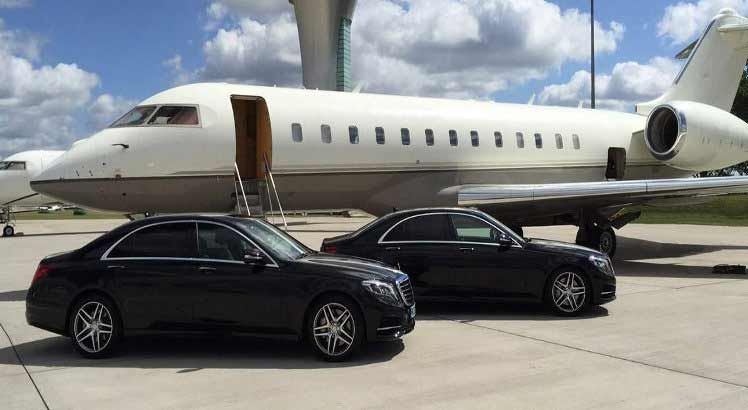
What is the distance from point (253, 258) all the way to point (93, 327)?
6.05 ft

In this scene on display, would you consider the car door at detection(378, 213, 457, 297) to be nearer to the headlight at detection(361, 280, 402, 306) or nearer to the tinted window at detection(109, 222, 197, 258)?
the headlight at detection(361, 280, 402, 306)

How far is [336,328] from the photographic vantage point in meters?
6.79

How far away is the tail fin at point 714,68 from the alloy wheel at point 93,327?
18353mm

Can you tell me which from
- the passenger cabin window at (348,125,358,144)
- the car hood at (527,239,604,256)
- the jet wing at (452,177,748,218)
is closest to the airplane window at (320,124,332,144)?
the passenger cabin window at (348,125,358,144)

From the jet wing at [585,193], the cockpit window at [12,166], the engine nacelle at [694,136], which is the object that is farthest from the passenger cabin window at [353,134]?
the cockpit window at [12,166]

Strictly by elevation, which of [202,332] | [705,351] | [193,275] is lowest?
[705,351]

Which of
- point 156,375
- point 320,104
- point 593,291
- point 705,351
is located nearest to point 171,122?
point 320,104

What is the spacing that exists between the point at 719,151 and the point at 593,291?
1093cm

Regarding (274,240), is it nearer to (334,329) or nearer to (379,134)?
(334,329)

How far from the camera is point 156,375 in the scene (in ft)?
20.8

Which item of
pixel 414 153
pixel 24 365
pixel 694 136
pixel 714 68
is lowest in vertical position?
pixel 24 365

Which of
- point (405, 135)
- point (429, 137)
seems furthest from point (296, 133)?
point (429, 137)

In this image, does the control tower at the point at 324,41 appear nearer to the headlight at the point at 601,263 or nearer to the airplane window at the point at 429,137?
the airplane window at the point at 429,137

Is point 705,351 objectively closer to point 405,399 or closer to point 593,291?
point 593,291
